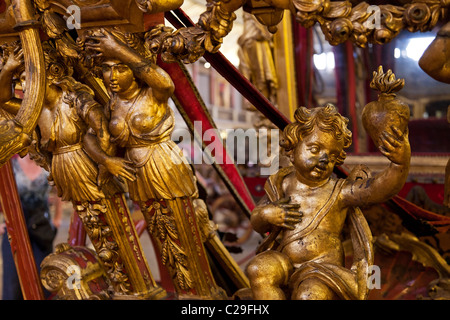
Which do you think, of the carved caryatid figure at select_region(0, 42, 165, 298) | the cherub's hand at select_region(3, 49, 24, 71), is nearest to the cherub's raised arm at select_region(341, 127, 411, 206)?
the carved caryatid figure at select_region(0, 42, 165, 298)

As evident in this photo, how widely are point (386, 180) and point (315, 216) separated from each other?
0.63 feet

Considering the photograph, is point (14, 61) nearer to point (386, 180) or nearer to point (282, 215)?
point (282, 215)

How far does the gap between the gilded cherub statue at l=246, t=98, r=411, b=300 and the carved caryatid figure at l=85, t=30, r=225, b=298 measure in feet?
1.03

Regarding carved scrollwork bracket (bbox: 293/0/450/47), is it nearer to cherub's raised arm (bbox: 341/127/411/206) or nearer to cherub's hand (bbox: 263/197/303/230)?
cherub's raised arm (bbox: 341/127/411/206)

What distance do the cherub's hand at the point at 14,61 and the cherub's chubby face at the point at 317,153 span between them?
80 cm

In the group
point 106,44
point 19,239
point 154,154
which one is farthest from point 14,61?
point 19,239

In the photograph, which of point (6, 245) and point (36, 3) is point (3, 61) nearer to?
point (36, 3)

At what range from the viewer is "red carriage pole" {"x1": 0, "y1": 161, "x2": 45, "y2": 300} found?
215 centimetres

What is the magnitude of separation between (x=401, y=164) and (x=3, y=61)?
1100 mm

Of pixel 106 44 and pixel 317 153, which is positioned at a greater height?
pixel 106 44

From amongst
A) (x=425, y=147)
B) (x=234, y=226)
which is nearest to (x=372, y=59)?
(x=425, y=147)

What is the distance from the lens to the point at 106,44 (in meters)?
1.45

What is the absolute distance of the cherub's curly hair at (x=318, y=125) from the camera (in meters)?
1.37

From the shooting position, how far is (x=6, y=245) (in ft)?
10.4
